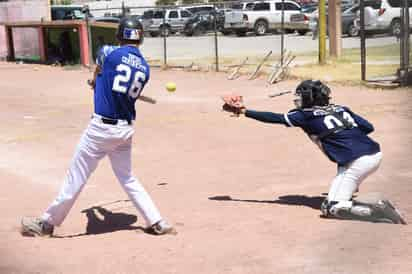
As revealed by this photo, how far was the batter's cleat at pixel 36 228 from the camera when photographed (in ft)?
22.7

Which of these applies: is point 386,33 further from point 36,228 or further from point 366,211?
point 36,228

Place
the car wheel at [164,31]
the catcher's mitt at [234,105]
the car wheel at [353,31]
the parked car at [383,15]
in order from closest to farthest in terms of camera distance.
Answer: the catcher's mitt at [234,105]
the car wheel at [164,31]
the parked car at [383,15]
the car wheel at [353,31]

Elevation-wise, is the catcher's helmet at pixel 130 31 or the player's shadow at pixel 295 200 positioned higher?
the catcher's helmet at pixel 130 31

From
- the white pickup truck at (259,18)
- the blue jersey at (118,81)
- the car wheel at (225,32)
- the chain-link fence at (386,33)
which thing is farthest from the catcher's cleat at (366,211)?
the car wheel at (225,32)

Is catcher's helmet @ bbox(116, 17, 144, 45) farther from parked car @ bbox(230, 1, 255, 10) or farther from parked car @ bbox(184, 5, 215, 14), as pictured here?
parked car @ bbox(184, 5, 215, 14)

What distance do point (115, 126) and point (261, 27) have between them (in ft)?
116

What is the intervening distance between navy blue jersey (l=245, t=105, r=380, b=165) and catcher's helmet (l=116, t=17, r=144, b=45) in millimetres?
1322

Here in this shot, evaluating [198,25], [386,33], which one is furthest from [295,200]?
[198,25]

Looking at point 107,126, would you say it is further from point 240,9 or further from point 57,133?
point 240,9

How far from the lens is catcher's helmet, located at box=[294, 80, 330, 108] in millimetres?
7332

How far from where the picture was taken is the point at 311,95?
732cm

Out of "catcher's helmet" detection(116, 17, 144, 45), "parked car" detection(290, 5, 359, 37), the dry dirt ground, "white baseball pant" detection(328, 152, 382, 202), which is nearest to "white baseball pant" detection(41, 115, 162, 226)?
the dry dirt ground

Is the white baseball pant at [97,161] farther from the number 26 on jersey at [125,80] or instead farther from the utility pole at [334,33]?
the utility pole at [334,33]

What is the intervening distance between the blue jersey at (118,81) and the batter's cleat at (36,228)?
1125 millimetres
